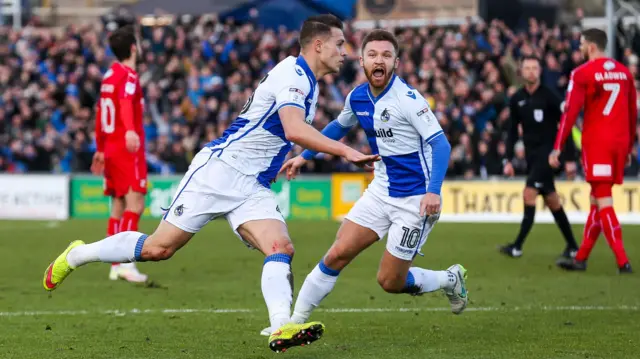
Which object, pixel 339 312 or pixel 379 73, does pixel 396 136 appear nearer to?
pixel 379 73

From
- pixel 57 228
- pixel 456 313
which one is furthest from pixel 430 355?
pixel 57 228

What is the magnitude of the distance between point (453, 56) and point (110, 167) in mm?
14007

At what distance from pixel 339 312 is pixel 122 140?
3647 mm

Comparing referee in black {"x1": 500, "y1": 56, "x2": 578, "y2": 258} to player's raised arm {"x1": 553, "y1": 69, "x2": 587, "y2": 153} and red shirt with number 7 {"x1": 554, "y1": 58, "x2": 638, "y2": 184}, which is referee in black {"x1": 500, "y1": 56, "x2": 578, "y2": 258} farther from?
player's raised arm {"x1": 553, "y1": 69, "x2": 587, "y2": 153}

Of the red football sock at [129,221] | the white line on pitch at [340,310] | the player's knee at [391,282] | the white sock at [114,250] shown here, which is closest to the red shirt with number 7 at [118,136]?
the red football sock at [129,221]

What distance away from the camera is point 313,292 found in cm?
775

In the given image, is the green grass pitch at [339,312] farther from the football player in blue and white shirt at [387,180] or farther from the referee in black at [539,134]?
the referee in black at [539,134]

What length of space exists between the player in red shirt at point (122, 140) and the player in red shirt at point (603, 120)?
4258mm

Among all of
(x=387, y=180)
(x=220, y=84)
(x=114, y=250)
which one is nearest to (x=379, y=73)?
(x=387, y=180)

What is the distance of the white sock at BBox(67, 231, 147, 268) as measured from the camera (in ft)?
24.5

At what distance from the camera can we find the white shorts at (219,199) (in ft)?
23.6

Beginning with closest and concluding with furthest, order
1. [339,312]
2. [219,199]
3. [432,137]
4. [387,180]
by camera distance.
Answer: [219,199], [432,137], [387,180], [339,312]

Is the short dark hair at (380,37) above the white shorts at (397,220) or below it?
above

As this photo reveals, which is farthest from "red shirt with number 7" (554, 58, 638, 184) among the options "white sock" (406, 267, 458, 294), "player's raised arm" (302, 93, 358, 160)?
"player's raised arm" (302, 93, 358, 160)
